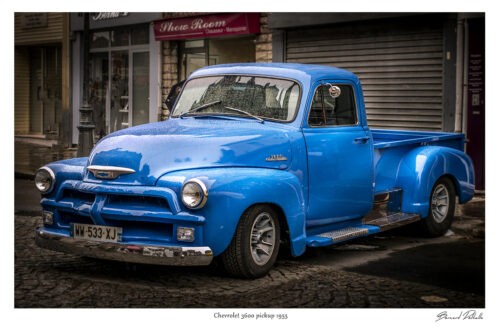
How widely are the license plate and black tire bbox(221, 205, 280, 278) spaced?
0.85 m

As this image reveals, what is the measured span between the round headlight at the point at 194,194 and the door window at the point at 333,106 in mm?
1629

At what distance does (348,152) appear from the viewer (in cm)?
737

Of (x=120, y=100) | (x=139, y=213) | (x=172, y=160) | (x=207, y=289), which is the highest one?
(x=120, y=100)

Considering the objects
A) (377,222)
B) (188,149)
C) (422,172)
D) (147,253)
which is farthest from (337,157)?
(147,253)

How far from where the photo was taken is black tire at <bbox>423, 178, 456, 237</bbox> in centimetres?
855

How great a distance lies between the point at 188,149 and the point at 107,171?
0.67 m

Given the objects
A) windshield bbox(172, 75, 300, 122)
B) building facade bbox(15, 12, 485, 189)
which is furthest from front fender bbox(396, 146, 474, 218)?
building facade bbox(15, 12, 485, 189)

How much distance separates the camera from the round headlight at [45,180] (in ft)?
21.7

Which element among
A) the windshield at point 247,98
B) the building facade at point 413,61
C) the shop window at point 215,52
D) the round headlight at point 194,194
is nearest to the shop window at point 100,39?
the shop window at point 215,52

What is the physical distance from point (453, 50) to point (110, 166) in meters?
7.55

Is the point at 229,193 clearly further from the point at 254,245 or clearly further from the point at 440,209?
the point at 440,209

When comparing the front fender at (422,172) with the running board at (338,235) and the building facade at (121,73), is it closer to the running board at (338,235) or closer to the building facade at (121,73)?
the running board at (338,235)
